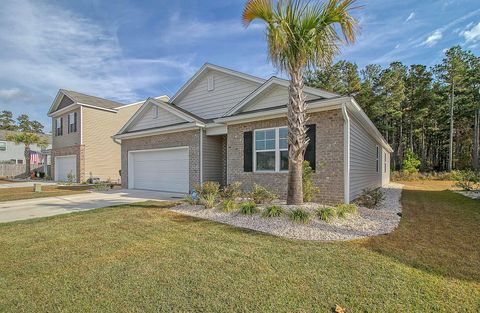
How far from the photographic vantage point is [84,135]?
20062 mm

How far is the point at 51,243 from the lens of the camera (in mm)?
4691

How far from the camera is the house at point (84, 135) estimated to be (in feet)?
65.8

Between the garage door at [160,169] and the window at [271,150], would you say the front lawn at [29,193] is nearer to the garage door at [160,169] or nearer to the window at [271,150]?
the garage door at [160,169]

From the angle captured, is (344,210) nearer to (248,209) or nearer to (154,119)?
(248,209)

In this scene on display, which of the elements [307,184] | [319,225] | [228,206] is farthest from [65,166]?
[319,225]

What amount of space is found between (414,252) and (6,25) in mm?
14645

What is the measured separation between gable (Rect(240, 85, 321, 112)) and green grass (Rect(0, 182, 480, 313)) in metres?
5.65

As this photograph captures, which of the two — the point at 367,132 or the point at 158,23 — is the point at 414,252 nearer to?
the point at 367,132

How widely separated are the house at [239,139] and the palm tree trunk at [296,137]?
147 centimetres

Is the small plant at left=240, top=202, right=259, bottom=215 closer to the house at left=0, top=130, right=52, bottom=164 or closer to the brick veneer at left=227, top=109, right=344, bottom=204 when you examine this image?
the brick veneer at left=227, top=109, right=344, bottom=204

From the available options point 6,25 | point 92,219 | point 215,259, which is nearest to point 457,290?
point 215,259

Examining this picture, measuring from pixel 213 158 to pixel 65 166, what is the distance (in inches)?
668

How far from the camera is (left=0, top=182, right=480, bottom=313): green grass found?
2.67 meters

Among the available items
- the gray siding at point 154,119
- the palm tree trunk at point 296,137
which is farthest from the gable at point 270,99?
the gray siding at point 154,119
